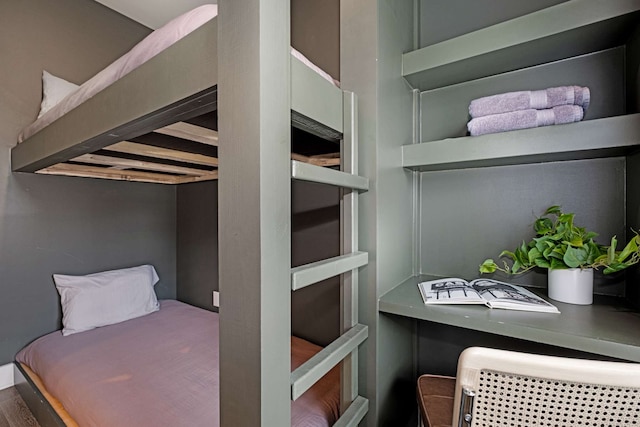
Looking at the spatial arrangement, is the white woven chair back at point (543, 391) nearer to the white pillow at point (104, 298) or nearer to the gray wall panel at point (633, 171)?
the gray wall panel at point (633, 171)

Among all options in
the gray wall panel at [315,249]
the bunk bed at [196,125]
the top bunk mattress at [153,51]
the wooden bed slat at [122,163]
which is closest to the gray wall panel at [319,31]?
the bunk bed at [196,125]

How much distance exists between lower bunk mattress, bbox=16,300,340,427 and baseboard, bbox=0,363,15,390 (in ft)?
0.33

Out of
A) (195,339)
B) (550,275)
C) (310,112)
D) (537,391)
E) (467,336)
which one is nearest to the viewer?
(537,391)

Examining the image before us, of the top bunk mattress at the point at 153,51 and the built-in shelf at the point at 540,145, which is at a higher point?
the top bunk mattress at the point at 153,51

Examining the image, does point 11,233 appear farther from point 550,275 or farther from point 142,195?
point 550,275

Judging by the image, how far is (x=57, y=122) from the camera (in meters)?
1.24

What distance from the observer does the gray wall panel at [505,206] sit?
3.21 feet

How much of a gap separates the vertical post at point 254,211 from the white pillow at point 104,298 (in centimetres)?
188

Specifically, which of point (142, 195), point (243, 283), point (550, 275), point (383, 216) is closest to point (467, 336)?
point (550, 275)

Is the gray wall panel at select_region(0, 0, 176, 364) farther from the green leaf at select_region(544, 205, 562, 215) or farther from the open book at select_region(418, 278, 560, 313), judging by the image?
the green leaf at select_region(544, 205, 562, 215)

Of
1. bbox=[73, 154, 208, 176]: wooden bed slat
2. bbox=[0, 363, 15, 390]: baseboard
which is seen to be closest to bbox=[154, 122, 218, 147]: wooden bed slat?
bbox=[73, 154, 208, 176]: wooden bed slat

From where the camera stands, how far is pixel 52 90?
Answer: 73.0 inches

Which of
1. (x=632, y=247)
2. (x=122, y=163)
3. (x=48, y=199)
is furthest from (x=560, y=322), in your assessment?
(x=48, y=199)

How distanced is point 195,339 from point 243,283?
1431 mm
